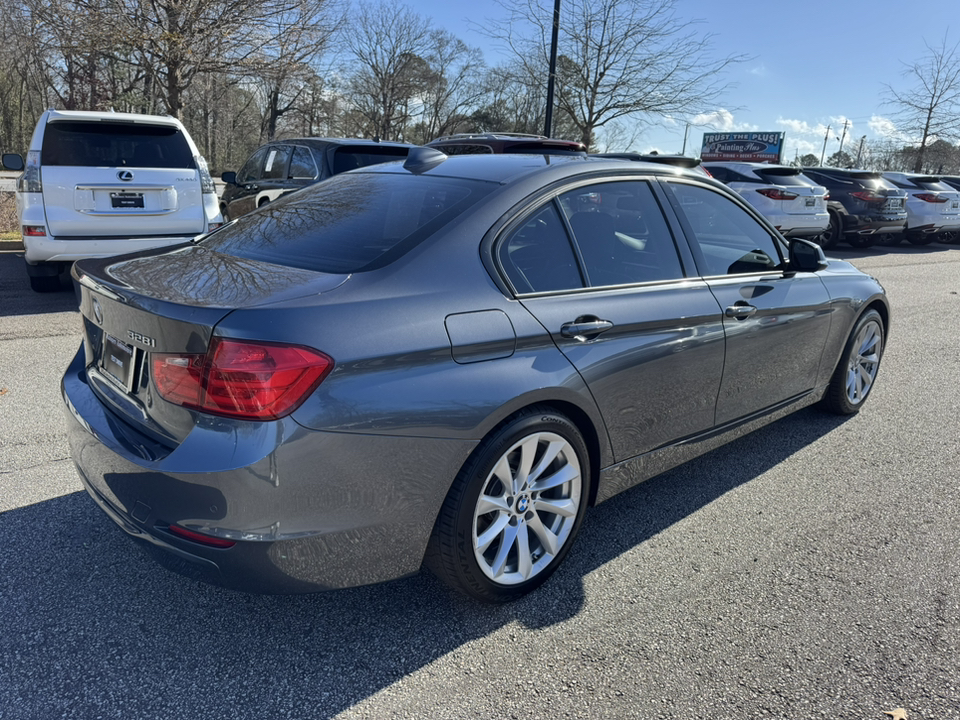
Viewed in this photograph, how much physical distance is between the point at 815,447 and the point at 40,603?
4.02 metres

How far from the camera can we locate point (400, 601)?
271 centimetres

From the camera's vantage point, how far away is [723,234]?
3.77 m

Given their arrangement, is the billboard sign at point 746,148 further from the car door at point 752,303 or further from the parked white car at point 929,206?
the car door at point 752,303

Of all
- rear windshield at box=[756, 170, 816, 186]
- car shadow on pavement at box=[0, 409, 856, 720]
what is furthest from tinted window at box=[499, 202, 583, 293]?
rear windshield at box=[756, 170, 816, 186]

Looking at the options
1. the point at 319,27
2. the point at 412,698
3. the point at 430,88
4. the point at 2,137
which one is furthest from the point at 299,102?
the point at 412,698

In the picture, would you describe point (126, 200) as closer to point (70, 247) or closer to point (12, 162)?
point (70, 247)

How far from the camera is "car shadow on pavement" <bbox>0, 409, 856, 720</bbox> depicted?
2.19m

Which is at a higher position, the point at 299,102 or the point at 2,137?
the point at 299,102

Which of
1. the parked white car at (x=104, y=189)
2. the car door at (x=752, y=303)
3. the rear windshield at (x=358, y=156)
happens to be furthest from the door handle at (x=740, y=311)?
the rear windshield at (x=358, y=156)

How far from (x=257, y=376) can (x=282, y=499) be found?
0.36 meters

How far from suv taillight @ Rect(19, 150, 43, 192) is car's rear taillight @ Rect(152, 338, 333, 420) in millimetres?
5885

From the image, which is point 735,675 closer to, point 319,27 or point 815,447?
point 815,447

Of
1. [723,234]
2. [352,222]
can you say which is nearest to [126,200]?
[352,222]

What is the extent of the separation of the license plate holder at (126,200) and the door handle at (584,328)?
5.80m
